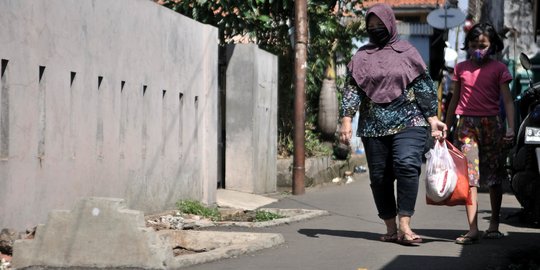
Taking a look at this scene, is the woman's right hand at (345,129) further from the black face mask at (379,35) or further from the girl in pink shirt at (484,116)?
the girl in pink shirt at (484,116)

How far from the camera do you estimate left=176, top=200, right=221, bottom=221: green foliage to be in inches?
467

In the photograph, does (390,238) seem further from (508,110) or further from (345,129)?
(508,110)

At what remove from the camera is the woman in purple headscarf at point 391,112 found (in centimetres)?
908

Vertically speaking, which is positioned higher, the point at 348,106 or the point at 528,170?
the point at 348,106

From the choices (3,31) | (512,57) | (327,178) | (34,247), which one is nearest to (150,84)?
(3,31)

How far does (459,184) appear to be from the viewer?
917 centimetres

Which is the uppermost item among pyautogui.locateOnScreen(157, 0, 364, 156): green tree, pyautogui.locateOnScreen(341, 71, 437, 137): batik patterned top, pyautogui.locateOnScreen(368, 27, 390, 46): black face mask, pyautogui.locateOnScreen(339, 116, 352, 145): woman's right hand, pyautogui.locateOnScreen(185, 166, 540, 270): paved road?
pyautogui.locateOnScreen(157, 0, 364, 156): green tree

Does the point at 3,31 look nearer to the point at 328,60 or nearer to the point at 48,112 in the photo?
the point at 48,112

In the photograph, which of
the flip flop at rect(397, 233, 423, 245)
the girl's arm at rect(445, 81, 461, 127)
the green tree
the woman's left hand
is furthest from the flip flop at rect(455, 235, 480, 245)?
the green tree

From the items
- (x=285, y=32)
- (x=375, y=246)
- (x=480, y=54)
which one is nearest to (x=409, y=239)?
(x=375, y=246)

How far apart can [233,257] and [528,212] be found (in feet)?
13.2

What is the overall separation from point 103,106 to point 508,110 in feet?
12.2

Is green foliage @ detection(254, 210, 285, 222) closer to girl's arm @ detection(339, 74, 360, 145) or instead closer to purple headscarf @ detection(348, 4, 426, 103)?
girl's arm @ detection(339, 74, 360, 145)

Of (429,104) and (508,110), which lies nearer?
(429,104)
